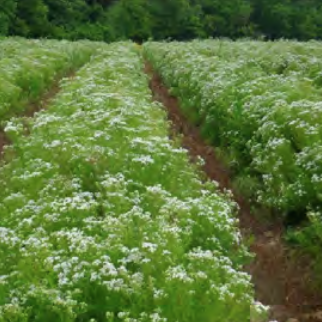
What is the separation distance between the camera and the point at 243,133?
11117mm

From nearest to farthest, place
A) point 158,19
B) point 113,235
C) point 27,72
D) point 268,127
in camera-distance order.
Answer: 1. point 113,235
2. point 268,127
3. point 27,72
4. point 158,19

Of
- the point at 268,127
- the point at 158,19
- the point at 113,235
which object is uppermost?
the point at 158,19

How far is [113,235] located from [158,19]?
65015 mm

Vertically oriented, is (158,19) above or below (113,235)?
above

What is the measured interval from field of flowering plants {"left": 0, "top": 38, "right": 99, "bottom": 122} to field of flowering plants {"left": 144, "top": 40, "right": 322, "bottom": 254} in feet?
13.8

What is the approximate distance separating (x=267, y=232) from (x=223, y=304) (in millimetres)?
3879

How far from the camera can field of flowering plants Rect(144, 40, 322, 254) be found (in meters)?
8.20

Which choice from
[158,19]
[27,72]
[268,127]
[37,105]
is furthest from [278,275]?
[158,19]

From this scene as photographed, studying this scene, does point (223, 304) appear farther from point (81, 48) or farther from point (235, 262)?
point (81, 48)

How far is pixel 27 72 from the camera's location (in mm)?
18094

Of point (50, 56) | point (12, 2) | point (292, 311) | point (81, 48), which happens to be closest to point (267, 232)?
point (292, 311)

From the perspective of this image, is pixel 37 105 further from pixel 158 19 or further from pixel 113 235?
pixel 158 19

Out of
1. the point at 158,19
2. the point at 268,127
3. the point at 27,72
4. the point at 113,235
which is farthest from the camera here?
the point at 158,19

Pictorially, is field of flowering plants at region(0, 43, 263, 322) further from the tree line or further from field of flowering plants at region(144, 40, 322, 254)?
the tree line
